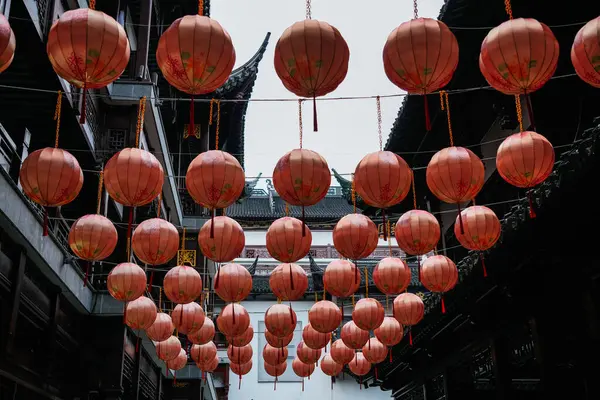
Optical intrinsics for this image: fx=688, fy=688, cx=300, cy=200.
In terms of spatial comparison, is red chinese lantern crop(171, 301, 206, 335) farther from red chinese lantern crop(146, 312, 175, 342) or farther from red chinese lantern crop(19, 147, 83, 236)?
red chinese lantern crop(19, 147, 83, 236)

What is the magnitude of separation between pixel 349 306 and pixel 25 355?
78.6 ft

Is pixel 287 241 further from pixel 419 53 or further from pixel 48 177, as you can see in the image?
pixel 419 53

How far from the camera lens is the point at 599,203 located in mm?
7312

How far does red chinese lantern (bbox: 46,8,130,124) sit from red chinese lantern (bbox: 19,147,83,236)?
5.27 feet

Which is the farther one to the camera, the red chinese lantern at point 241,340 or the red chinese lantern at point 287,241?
the red chinese lantern at point 241,340

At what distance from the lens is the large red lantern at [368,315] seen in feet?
40.5

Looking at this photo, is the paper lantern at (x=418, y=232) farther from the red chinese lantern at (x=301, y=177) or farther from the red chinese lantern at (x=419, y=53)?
the red chinese lantern at (x=419, y=53)

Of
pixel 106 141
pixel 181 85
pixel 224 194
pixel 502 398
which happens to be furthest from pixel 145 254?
pixel 502 398

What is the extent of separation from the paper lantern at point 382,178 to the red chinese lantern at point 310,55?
177cm

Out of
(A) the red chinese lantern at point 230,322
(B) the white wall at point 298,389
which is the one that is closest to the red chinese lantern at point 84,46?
(A) the red chinese lantern at point 230,322

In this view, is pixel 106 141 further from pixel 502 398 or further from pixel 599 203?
pixel 599 203

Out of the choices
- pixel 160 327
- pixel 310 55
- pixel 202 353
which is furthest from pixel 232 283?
pixel 310 55

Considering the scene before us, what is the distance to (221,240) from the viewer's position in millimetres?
9805

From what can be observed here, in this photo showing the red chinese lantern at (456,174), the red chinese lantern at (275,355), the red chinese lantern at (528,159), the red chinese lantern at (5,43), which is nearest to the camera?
the red chinese lantern at (5,43)
